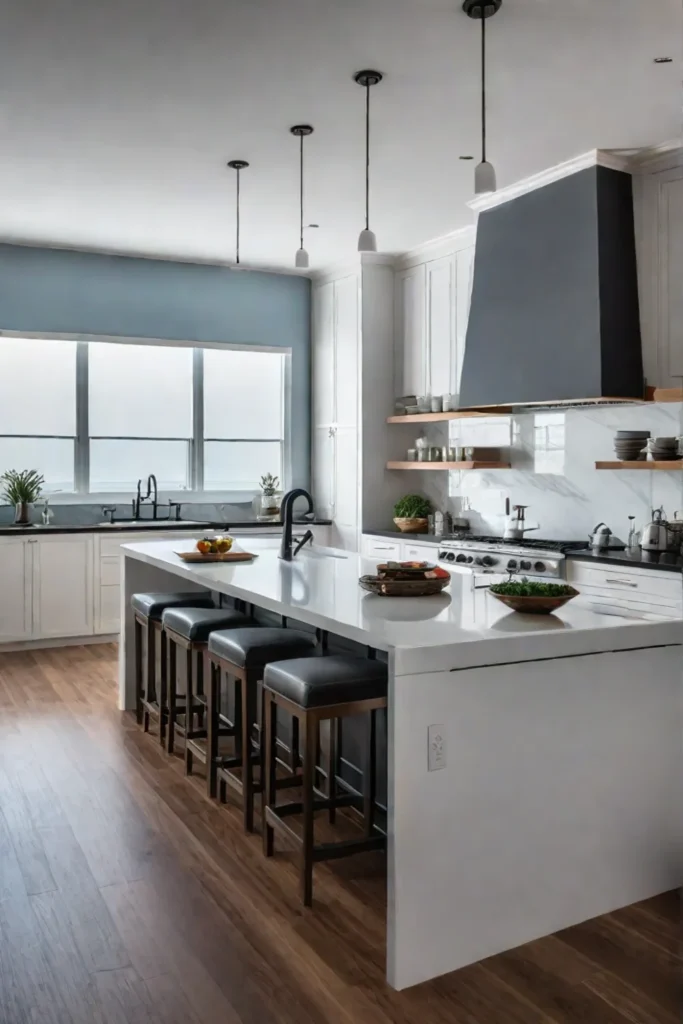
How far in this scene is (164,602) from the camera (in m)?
4.47

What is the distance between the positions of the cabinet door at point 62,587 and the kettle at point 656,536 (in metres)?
3.98

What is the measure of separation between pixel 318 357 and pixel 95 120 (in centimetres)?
368

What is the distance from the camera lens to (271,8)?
3293 millimetres

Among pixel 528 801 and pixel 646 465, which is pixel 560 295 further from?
pixel 528 801

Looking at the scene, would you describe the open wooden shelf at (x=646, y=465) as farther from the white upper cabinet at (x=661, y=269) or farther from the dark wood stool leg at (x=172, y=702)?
the dark wood stool leg at (x=172, y=702)

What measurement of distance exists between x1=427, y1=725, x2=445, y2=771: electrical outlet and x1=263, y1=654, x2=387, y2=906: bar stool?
362mm

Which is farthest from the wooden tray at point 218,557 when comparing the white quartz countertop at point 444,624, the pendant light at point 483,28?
the pendant light at point 483,28

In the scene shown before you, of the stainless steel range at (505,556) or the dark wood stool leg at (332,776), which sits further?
the stainless steel range at (505,556)

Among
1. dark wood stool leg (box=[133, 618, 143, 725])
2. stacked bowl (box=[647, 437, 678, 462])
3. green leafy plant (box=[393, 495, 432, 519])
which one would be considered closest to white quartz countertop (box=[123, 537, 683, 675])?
dark wood stool leg (box=[133, 618, 143, 725])

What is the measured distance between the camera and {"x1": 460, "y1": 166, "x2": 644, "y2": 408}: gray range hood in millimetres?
4809

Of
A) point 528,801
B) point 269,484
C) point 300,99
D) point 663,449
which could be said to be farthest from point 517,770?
point 269,484

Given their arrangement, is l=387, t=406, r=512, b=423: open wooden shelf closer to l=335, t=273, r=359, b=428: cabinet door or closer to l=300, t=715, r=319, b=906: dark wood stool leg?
l=335, t=273, r=359, b=428: cabinet door

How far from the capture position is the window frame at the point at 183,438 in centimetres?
712

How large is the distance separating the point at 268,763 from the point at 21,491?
436cm
